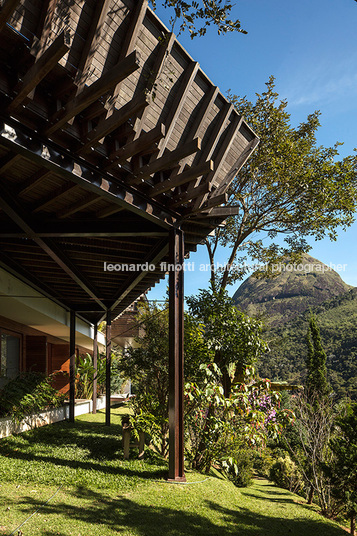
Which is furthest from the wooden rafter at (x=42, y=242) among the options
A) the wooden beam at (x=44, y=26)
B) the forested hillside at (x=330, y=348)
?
the forested hillside at (x=330, y=348)

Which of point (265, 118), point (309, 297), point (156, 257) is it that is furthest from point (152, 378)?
point (309, 297)

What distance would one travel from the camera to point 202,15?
281 centimetres

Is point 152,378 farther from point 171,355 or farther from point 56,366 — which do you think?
point 56,366

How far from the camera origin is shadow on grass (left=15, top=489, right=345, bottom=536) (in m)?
3.97

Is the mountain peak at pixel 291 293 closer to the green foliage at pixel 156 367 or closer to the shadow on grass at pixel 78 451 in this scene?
the green foliage at pixel 156 367

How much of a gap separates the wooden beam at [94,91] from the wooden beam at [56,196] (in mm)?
1202

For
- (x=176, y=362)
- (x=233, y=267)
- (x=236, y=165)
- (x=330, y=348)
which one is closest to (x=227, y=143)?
(x=236, y=165)

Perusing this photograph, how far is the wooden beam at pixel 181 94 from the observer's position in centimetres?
466

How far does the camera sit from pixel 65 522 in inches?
153

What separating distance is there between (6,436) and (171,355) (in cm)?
464

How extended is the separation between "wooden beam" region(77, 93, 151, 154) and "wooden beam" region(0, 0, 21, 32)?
118 cm

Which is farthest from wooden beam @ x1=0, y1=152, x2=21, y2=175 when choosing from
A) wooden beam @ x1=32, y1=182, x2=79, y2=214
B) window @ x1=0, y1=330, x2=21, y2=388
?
window @ x1=0, y1=330, x2=21, y2=388

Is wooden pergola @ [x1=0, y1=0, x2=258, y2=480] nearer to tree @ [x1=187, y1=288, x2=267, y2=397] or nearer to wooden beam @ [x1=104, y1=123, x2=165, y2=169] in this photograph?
wooden beam @ [x1=104, y1=123, x2=165, y2=169]

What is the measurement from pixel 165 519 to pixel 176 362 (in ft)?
6.74
